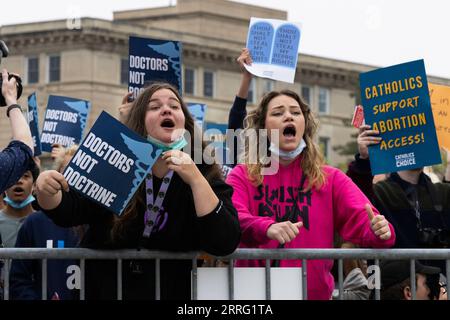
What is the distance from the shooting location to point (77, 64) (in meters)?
57.0

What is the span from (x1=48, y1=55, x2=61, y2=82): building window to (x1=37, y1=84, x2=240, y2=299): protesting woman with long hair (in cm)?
5188

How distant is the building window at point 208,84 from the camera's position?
2409 inches

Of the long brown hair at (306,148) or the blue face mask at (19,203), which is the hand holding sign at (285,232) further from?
the blue face mask at (19,203)

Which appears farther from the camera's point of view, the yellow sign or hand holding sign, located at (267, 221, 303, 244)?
the yellow sign

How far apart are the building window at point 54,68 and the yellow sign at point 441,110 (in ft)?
163

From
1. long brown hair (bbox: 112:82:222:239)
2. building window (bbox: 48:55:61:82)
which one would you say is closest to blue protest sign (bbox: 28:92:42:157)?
long brown hair (bbox: 112:82:222:239)

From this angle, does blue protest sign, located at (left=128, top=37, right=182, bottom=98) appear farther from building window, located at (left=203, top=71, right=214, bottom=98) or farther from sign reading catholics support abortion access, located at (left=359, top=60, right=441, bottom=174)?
building window, located at (left=203, top=71, right=214, bottom=98)

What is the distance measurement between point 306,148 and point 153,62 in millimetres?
Result: 1655

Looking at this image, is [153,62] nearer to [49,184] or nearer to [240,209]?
[240,209]

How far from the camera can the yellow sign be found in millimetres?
7965

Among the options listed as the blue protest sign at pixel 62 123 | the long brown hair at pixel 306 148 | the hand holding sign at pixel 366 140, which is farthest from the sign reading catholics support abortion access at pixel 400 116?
the blue protest sign at pixel 62 123
